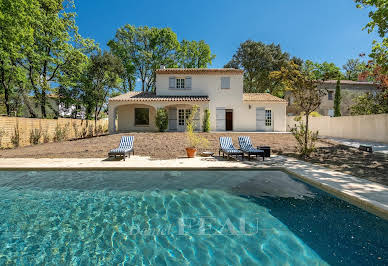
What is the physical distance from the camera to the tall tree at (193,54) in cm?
3588

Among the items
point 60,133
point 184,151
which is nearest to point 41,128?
point 60,133

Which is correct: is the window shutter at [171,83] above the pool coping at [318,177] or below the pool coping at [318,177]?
above

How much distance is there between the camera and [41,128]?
51.0 feet

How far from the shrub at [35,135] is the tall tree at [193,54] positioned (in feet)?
84.5

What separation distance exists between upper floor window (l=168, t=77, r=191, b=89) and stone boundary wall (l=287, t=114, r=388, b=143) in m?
11.0

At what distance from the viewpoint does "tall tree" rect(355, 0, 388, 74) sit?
847cm

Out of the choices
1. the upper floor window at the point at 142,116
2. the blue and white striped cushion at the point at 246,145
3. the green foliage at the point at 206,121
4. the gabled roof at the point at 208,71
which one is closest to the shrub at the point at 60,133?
the upper floor window at the point at 142,116

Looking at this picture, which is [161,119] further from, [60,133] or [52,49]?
[52,49]

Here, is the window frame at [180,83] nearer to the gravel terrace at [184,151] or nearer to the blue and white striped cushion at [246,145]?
the gravel terrace at [184,151]

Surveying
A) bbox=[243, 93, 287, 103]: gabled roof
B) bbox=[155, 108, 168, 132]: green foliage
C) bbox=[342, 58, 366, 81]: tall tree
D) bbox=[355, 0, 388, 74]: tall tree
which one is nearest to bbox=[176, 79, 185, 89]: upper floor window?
bbox=[155, 108, 168, 132]: green foliage

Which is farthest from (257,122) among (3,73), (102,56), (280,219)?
(3,73)

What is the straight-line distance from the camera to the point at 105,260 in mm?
3053

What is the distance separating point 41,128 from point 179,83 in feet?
43.0

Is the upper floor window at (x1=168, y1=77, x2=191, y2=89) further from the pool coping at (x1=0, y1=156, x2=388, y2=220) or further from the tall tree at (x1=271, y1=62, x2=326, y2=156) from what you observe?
the pool coping at (x1=0, y1=156, x2=388, y2=220)
